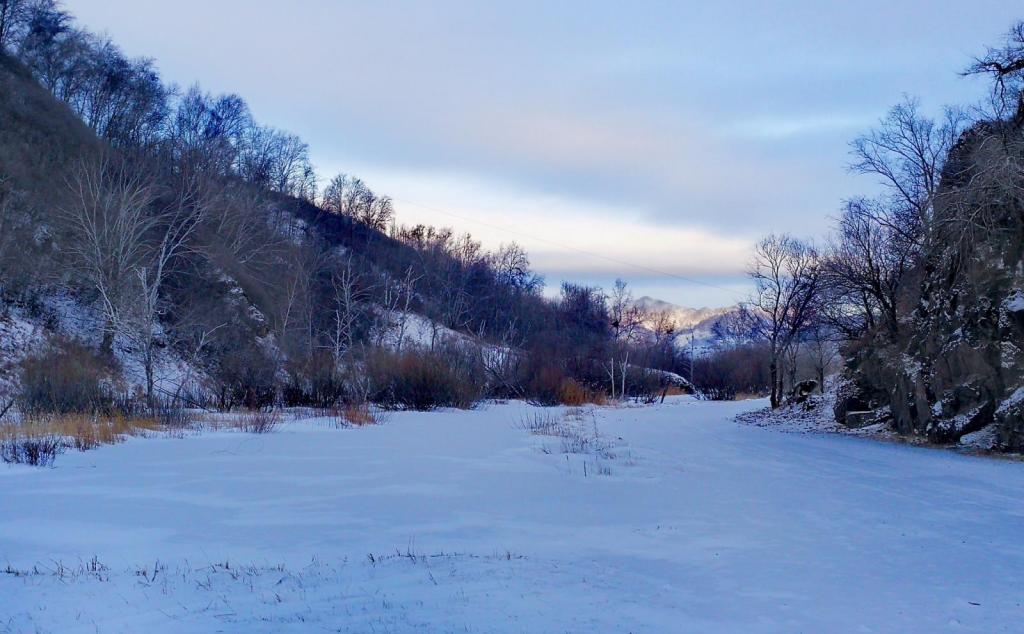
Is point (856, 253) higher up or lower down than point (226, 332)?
higher up

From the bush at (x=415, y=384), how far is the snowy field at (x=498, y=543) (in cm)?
1452

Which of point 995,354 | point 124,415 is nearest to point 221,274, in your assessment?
point 124,415

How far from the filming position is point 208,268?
139ft

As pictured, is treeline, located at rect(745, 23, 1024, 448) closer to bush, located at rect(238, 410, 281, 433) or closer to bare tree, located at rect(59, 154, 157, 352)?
bush, located at rect(238, 410, 281, 433)

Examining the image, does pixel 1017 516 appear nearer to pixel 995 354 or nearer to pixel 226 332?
pixel 995 354

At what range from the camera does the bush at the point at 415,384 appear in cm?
2842

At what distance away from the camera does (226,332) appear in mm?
39219

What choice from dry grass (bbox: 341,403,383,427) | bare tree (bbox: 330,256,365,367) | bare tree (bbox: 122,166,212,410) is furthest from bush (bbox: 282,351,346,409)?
bare tree (bbox: 330,256,365,367)

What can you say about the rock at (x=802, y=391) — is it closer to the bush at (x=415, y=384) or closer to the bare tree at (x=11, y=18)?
the bush at (x=415, y=384)

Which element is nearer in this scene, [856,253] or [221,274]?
[856,253]

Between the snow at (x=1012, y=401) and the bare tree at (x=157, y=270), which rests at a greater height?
the bare tree at (x=157, y=270)

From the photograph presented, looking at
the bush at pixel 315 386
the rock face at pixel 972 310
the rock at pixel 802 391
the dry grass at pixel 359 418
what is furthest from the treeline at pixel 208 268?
the rock face at pixel 972 310

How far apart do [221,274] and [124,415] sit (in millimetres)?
26200

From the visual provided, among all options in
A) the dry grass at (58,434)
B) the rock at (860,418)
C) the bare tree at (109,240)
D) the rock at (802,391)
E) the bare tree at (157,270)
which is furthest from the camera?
the rock at (802,391)
